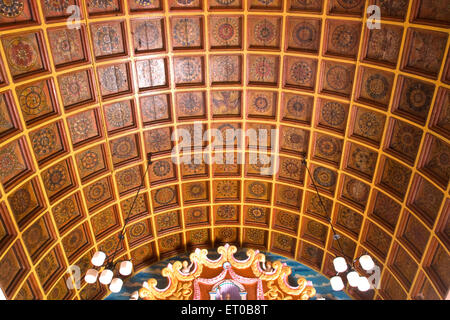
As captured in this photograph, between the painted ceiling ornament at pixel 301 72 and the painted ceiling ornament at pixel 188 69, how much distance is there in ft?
9.45

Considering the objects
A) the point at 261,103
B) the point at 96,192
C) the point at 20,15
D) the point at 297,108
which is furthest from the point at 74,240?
the point at 297,108

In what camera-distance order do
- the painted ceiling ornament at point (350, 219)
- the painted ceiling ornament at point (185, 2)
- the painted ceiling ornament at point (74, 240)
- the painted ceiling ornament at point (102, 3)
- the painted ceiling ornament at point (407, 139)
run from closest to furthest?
the painted ceiling ornament at point (102, 3)
the painted ceiling ornament at point (407, 139)
the painted ceiling ornament at point (185, 2)
the painted ceiling ornament at point (74, 240)
the painted ceiling ornament at point (350, 219)

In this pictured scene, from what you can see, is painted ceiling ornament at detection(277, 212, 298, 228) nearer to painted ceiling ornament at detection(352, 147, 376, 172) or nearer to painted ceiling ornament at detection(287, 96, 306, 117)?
painted ceiling ornament at detection(352, 147, 376, 172)

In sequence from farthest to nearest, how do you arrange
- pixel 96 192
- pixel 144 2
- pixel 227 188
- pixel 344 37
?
pixel 227 188 < pixel 96 192 < pixel 344 37 < pixel 144 2

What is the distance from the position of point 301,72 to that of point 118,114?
5.74 meters

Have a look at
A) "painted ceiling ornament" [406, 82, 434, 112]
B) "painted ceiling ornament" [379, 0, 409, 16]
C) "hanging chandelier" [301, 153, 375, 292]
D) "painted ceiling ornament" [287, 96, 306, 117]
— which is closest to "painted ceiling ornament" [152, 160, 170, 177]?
"painted ceiling ornament" [287, 96, 306, 117]

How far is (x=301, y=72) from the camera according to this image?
12.1 m

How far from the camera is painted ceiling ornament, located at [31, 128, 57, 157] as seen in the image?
1062 centimetres

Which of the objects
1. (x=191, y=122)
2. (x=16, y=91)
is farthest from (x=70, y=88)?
(x=191, y=122)

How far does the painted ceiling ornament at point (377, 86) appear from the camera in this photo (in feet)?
35.3

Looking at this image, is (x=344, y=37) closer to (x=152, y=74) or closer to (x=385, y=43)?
(x=385, y=43)

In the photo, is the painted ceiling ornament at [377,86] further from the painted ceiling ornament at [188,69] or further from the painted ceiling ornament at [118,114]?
the painted ceiling ornament at [118,114]

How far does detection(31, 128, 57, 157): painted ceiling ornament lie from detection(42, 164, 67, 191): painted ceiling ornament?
648 mm

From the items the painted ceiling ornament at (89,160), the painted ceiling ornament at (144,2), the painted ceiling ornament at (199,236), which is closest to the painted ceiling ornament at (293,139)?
the painted ceiling ornament at (199,236)
